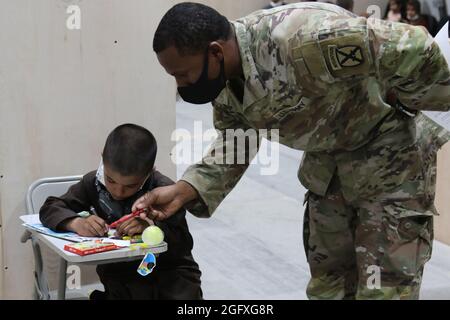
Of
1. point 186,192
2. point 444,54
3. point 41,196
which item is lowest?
point 41,196

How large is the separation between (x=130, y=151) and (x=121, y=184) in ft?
0.36

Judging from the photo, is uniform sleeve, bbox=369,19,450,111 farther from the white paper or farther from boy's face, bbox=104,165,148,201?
boy's face, bbox=104,165,148,201

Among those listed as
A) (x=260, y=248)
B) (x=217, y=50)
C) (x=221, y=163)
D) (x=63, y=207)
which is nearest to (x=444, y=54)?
(x=217, y=50)

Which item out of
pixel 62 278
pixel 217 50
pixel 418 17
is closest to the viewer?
pixel 217 50

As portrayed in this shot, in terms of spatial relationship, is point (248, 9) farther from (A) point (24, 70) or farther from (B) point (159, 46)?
(B) point (159, 46)

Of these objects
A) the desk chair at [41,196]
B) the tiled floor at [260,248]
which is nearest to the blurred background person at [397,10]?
the tiled floor at [260,248]

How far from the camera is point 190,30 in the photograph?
1.77 m

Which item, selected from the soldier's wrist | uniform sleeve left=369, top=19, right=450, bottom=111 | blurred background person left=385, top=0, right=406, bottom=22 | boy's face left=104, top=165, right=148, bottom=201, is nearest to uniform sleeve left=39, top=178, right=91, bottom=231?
boy's face left=104, top=165, right=148, bottom=201

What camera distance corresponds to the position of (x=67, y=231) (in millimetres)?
2254

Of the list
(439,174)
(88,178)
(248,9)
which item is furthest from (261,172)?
(248,9)

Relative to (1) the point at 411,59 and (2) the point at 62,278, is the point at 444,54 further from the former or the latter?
(2) the point at 62,278

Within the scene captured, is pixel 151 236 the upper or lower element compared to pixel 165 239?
upper

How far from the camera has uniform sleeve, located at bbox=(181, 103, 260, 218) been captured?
84.3 inches

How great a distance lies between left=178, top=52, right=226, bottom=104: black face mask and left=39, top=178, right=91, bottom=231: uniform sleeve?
0.61 m
